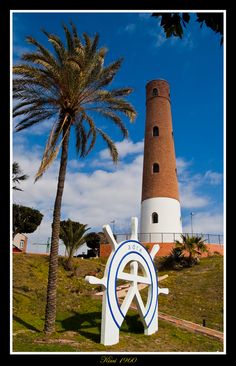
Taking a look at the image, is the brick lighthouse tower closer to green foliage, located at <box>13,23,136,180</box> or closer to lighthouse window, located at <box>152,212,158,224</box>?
lighthouse window, located at <box>152,212,158,224</box>

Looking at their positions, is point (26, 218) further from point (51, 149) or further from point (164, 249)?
point (51, 149)

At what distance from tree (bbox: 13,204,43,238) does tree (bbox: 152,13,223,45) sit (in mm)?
38494

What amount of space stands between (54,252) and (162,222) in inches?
724

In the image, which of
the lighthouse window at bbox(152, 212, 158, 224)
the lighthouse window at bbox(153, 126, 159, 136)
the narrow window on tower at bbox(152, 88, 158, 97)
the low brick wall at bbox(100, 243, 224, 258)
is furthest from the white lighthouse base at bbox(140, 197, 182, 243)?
the narrow window on tower at bbox(152, 88, 158, 97)

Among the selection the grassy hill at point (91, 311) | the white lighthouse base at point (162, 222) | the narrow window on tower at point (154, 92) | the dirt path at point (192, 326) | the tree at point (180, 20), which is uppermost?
the narrow window on tower at point (154, 92)

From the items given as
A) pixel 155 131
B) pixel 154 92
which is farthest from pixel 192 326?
pixel 154 92

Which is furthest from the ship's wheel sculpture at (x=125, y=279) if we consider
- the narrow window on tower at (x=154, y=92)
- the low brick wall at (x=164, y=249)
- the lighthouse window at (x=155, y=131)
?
the narrow window on tower at (x=154, y=92)

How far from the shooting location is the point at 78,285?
66.2 feet

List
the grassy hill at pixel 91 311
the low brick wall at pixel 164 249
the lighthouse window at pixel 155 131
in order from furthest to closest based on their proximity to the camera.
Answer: the lighthouse window at pixel 155 131
the low brick wall at pixel 164 249
the grassy hill at pixel 91 311

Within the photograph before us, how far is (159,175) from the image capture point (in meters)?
31.7

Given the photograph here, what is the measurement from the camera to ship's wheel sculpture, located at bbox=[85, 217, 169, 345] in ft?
37.4

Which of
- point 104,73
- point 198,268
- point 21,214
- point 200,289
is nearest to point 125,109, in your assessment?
point 104,73

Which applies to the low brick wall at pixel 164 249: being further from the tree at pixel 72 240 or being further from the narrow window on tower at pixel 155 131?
the narrow window on tower at pixel 155 131

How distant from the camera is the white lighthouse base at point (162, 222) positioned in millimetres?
30573
